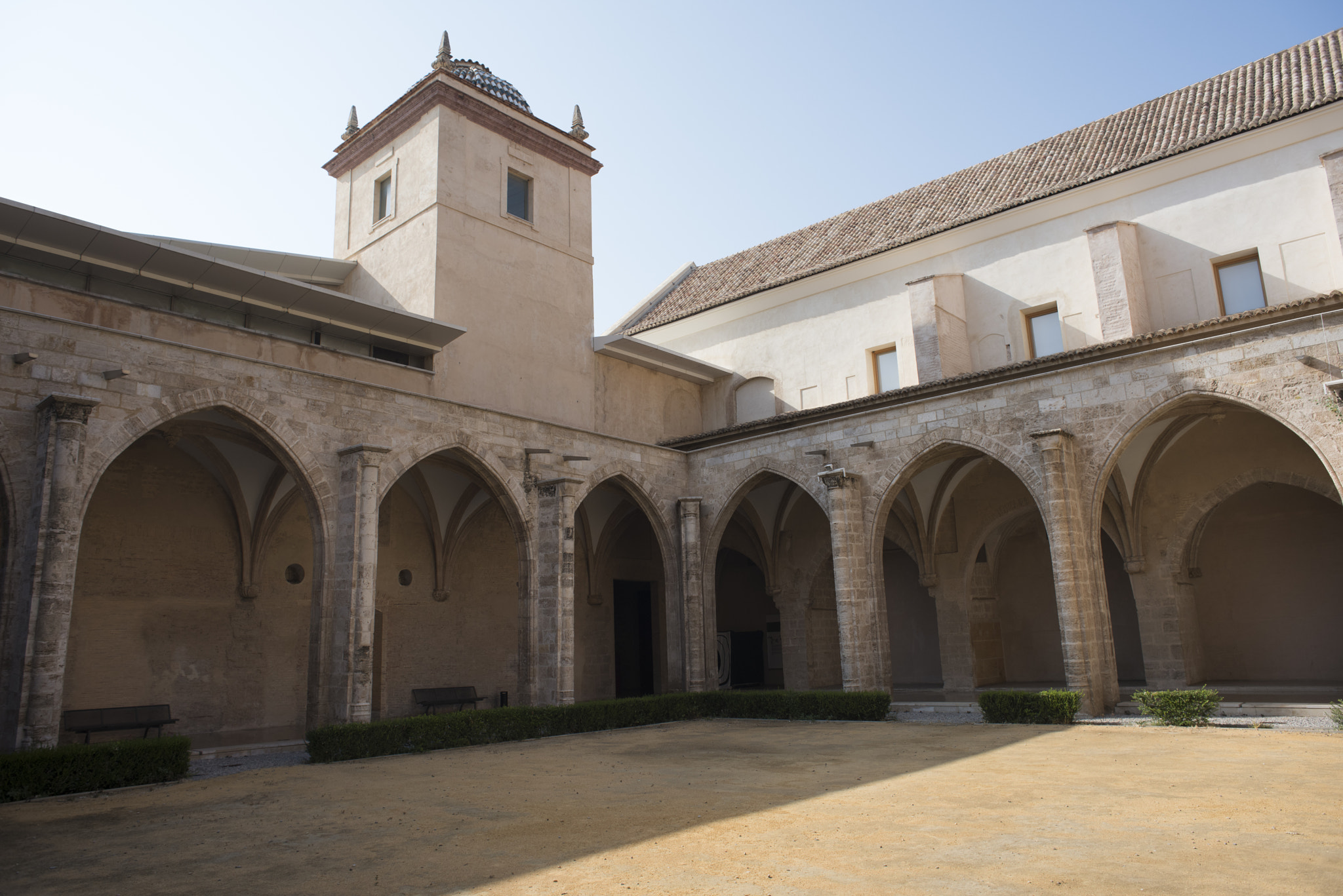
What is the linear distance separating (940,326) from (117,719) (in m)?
15.5

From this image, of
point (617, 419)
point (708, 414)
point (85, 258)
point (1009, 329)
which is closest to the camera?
point (85, 258)

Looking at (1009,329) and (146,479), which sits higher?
(1009,329)

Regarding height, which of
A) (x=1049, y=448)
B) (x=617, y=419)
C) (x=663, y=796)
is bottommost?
(x=663, y=796)

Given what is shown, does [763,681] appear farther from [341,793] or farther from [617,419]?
[341,793]

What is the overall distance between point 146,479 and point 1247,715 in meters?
16.6

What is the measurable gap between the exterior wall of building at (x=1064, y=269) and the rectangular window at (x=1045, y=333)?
21 cm

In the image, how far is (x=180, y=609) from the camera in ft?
48.2

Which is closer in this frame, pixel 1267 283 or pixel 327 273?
pixel 1267 283

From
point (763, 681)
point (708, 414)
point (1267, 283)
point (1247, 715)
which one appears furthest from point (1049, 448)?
point (763, 681)

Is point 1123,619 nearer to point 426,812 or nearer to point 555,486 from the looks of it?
point 555,486

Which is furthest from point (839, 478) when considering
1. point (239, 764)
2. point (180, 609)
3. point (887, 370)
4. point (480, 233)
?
point (180, 609)

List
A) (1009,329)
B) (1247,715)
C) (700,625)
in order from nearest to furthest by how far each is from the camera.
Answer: (1247,715)
(700,625)
(1009,329)

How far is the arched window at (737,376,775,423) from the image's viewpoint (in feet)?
71.6

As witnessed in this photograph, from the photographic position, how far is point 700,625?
17234mm
